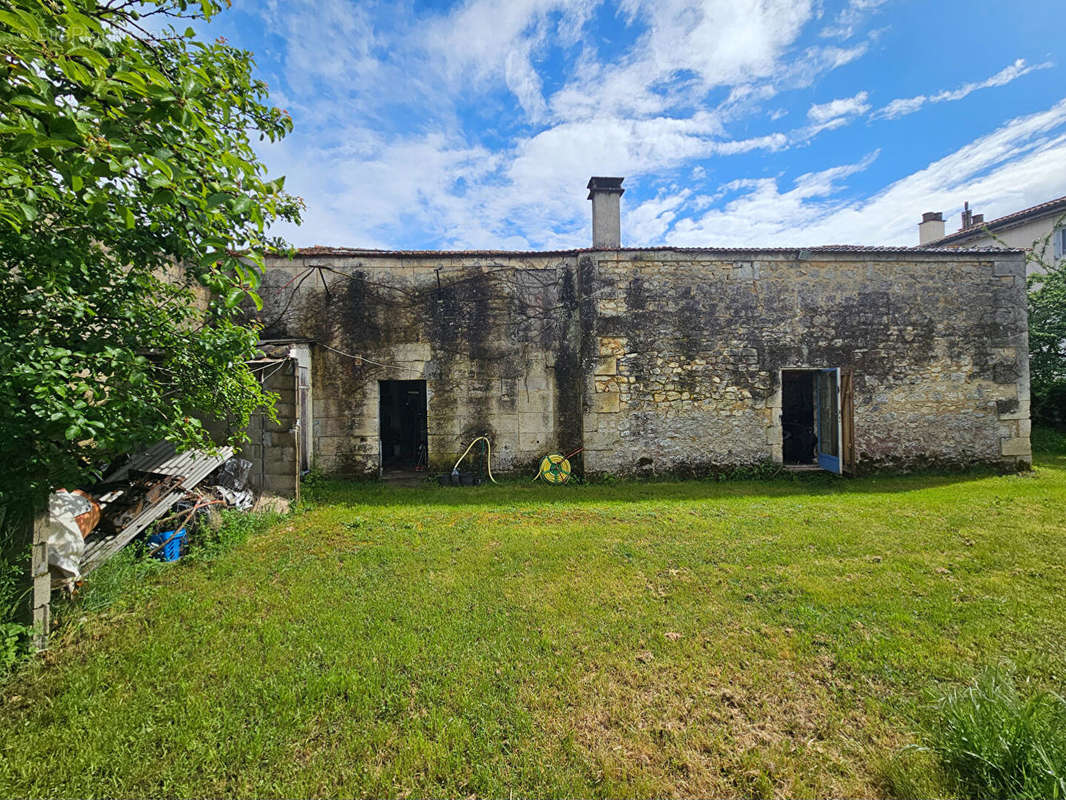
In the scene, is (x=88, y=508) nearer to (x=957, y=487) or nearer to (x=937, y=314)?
(x=957, y=487)

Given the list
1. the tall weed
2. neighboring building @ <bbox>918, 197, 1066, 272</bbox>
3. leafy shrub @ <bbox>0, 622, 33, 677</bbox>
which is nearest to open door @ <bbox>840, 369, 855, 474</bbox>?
the tall weed

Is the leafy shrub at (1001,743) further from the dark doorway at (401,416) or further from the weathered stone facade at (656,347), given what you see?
the dark doorway at (401,416)

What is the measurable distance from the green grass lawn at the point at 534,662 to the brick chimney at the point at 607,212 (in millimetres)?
6129

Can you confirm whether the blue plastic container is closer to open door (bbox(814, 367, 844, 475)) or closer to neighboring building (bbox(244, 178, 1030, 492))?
neighboring building (bbox(244, 178, 1030, 492))

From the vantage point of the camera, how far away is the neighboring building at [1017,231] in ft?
42.9

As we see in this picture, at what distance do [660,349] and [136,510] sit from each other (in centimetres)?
753

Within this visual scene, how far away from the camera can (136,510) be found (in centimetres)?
390

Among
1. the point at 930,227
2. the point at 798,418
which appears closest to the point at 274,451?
the point at 798,418

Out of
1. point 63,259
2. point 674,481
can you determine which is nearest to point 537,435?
point 674,481

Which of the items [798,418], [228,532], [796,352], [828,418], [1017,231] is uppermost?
[1017,231]

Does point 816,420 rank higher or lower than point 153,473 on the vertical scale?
higher

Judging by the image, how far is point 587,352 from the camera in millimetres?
7477

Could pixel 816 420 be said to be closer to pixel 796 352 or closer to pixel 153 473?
pixel 796 352

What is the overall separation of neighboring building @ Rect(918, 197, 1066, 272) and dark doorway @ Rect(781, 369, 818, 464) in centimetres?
956
